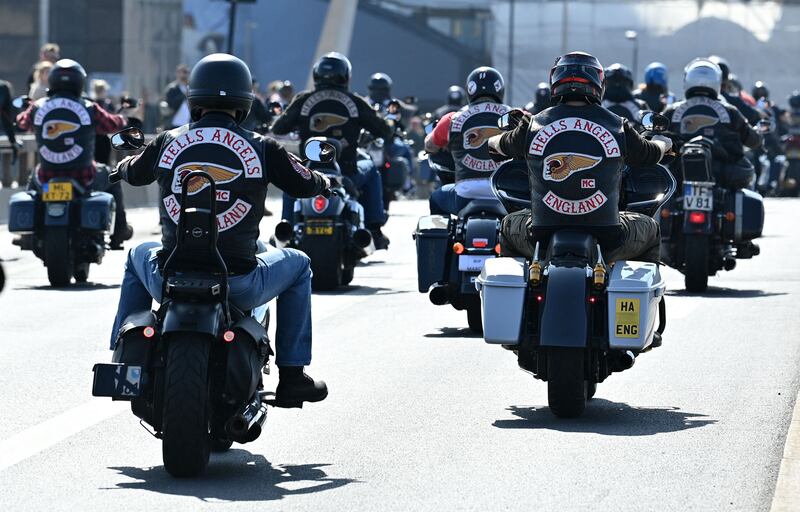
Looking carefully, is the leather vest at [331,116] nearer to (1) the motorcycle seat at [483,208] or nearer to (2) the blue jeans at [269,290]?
(1) the motorcycle seat at [483,208]

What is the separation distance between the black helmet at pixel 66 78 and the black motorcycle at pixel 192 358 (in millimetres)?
9108

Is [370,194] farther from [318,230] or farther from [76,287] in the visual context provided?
[76,287]

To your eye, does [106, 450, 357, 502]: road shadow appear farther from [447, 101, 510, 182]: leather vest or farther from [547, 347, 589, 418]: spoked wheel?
[447, 101, 510, 182]: leather vest

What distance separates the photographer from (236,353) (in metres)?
7.59

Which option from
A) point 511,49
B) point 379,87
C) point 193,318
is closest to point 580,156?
point 193,318

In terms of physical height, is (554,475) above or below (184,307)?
below

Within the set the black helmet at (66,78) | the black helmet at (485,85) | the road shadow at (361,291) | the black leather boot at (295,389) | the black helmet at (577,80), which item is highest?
the black helmet at (66,78)

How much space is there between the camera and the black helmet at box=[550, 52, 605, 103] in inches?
377

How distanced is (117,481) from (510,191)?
329 cm

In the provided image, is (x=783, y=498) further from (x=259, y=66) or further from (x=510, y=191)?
(x=259, y=66)

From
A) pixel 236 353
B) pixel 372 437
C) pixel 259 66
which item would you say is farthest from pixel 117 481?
pixel 259 66

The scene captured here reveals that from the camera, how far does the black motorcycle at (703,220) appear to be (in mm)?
16203

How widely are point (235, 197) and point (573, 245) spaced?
1964mm

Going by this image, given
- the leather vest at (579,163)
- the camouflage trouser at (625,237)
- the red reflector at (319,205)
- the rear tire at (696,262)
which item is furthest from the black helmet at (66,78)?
the leather vest at (579,163)
